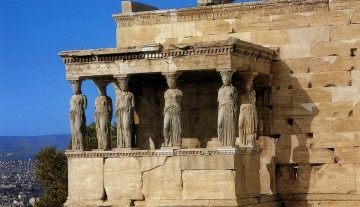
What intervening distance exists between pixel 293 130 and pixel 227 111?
2.10m

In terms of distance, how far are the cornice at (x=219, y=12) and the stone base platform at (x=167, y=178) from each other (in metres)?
3.12

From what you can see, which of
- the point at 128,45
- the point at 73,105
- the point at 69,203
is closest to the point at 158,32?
the point at 128,45

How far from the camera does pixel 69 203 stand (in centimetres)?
2222

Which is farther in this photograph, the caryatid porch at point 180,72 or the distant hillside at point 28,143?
the distant hillside at point 28,143

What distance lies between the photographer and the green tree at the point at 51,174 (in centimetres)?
3600

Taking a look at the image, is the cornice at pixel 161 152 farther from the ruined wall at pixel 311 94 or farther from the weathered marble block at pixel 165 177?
the ruined wall at pixel 311 94

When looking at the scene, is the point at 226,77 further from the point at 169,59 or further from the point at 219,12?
the point at 219,12

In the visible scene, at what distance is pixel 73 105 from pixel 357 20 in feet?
20.3

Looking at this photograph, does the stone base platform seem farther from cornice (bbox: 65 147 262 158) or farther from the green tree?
the green tree

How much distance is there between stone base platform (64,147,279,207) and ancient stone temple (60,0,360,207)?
2 cm

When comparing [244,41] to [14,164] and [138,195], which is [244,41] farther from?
[14,164]

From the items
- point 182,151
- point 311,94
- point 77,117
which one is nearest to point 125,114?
point 77,117

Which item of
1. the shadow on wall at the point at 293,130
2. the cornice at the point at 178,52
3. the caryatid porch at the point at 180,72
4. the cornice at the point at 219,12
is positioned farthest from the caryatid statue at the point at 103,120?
the shadow on wall at the point at 293,130

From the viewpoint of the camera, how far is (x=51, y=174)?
36.7m
